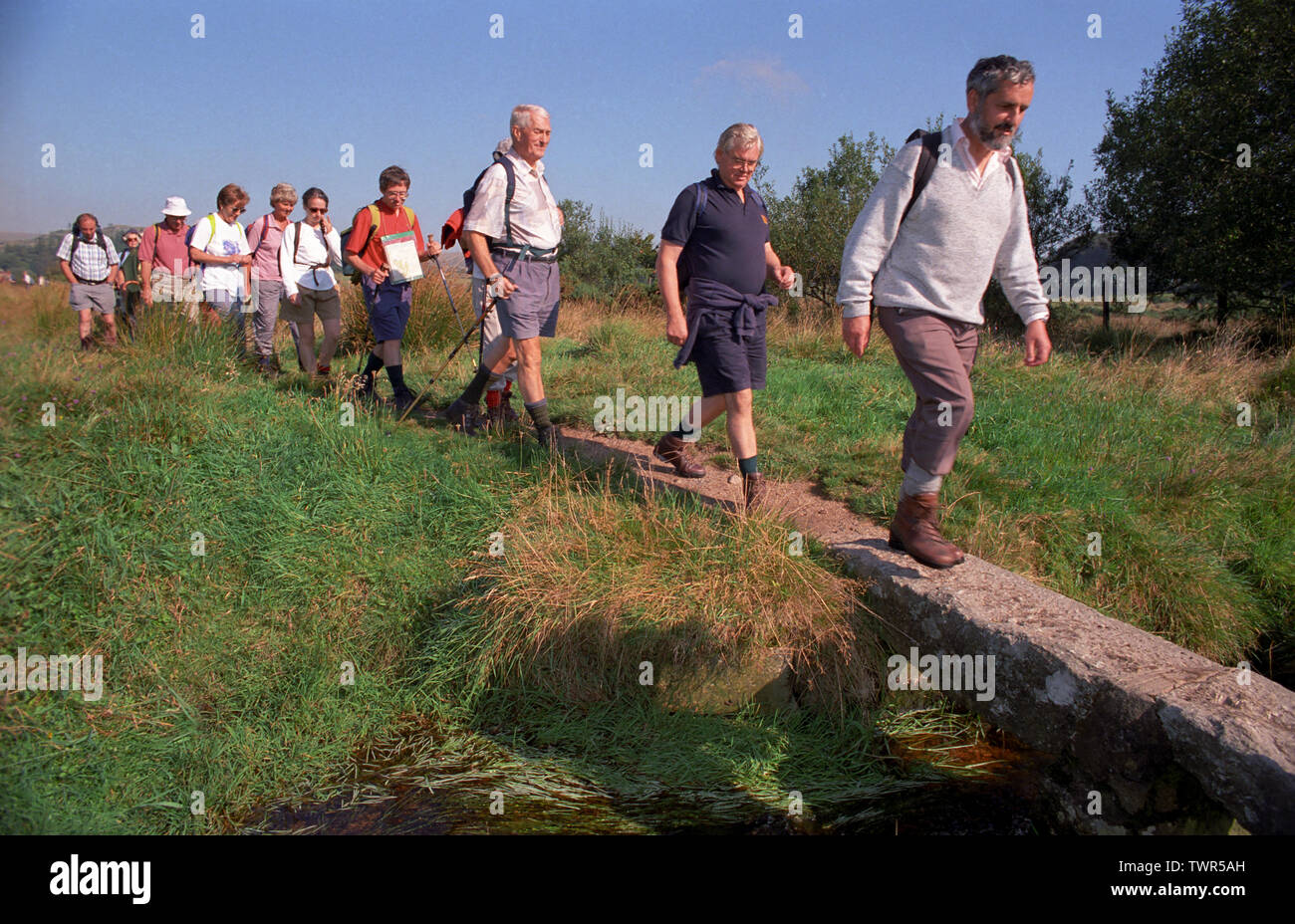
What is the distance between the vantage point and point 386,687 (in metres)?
3.94

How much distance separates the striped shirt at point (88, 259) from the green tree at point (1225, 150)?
13.8 metres

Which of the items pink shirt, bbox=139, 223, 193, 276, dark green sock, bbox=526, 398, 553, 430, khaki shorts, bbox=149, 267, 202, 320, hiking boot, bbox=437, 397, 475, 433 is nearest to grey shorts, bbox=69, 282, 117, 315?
pink shirt, bbox=139, 223, 193, 276

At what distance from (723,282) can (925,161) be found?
1.27m

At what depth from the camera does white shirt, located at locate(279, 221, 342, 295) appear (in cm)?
732

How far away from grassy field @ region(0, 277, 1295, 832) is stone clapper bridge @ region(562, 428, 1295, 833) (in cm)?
30

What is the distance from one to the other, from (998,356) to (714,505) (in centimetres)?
516

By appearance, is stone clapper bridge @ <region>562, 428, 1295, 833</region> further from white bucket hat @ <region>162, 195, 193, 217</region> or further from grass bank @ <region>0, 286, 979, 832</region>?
white bucket hat @ <region>162, 195, 193, 217</region>

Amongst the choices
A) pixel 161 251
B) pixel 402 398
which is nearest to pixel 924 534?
pixel 402 398

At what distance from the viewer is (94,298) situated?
318 inches

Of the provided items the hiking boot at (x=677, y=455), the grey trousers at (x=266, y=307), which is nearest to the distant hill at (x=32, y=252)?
the grey trousers at (x=266, y=307)

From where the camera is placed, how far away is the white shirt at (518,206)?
5168 millimetres

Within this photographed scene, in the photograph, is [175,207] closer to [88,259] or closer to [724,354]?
[88,259]
